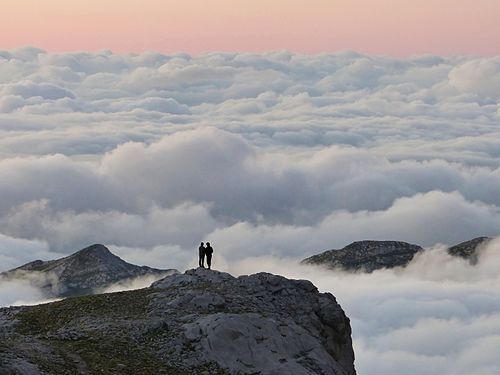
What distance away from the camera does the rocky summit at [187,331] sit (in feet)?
159

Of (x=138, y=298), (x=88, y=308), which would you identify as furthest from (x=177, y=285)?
(x=88, y=308)

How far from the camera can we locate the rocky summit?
159 ft

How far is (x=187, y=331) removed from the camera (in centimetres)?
5294

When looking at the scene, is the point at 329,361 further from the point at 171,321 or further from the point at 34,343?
the point at 34,343

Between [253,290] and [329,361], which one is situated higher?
[253,290]

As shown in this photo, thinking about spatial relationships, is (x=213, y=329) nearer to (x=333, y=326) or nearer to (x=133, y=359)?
(x=133, y=359)

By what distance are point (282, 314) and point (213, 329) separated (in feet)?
28.7

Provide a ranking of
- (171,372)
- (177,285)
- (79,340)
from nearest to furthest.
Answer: (171,372) → (79,340) → (177,285)

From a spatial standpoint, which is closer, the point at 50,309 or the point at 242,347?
the point at 242,347

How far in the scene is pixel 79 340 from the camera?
51.6 metres

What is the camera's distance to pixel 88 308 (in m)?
58.1

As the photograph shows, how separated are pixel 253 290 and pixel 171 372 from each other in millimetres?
14797

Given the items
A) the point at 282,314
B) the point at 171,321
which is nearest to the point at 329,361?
the point at 282,314

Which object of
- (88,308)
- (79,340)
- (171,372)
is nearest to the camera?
(171,372)
